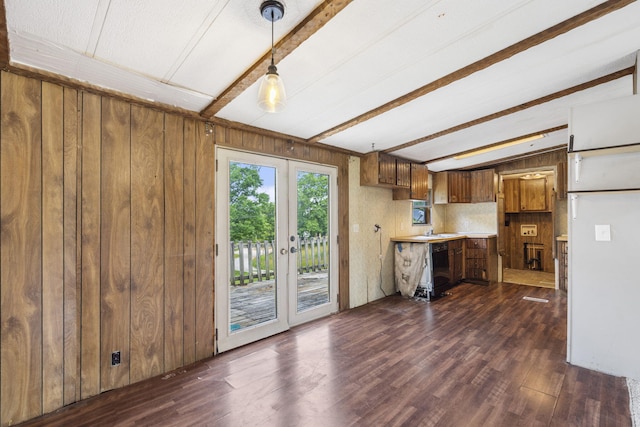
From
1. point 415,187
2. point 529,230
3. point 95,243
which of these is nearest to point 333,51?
point 95,243

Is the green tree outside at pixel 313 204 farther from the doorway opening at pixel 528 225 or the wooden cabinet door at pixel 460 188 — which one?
the doorway opening at pixel 528 225

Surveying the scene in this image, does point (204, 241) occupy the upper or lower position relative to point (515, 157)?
lower

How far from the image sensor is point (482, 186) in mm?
6082

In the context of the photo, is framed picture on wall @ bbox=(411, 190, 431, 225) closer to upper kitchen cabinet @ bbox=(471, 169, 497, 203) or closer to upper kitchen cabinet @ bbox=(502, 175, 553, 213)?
upper kitchen cabinet @ bbox=(471, 169, 497, 203)

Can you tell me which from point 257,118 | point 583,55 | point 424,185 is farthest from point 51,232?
point 424,185

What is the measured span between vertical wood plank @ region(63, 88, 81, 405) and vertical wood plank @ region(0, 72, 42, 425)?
138mm

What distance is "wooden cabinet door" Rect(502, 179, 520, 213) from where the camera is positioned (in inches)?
285

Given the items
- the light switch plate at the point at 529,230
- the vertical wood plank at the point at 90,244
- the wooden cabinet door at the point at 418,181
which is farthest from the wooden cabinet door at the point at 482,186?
the vertical wood plank at the point at 90,244

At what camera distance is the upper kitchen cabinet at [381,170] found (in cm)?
439

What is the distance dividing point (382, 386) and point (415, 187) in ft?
12.0

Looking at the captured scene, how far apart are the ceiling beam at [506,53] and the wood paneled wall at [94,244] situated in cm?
184

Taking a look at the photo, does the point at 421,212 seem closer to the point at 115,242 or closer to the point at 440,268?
the point at 440,268

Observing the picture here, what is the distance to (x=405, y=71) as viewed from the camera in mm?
2314

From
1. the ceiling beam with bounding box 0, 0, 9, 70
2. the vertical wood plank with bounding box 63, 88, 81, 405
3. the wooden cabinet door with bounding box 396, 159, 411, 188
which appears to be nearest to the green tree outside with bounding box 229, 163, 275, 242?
the vertical wood plank with bounding box 63, 88, 81, 405
